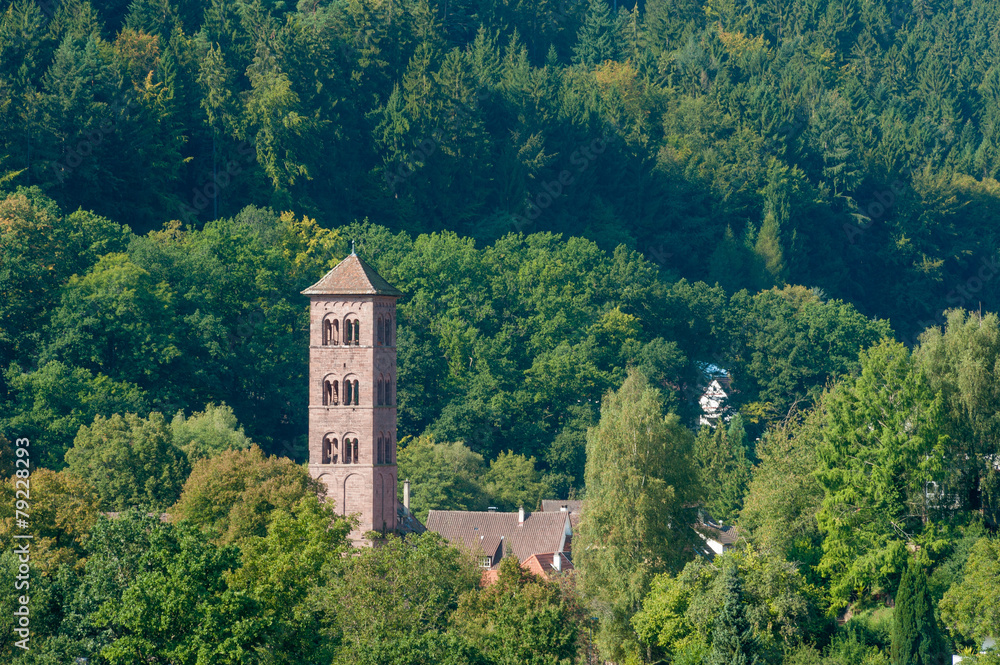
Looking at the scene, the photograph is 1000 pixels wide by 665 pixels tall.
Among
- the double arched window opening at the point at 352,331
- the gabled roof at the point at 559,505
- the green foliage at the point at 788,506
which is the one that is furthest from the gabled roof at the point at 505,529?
the green foliage at the point at 788,506

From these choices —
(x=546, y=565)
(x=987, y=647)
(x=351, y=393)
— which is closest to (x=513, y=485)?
(x=546, y=565)

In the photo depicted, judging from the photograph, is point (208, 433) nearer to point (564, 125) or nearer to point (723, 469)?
point (723, 469)

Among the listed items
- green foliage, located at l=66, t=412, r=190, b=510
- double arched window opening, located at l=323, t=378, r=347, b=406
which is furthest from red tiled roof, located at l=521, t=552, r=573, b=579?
green foliage, located at l=66, t=412, r=190, b=510

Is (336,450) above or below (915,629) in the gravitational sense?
above

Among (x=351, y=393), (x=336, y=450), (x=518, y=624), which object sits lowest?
(x=518, y=624)

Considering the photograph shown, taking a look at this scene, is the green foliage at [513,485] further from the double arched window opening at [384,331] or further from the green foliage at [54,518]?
the green foliage at [54,518]
